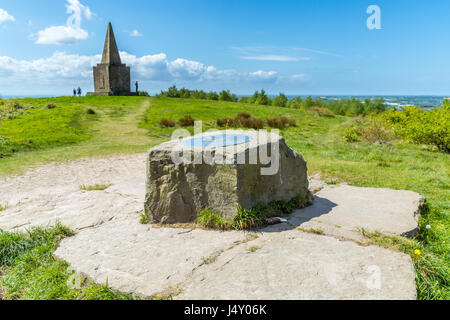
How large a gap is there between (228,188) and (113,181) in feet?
14.9

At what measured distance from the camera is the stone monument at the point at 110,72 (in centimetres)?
4194

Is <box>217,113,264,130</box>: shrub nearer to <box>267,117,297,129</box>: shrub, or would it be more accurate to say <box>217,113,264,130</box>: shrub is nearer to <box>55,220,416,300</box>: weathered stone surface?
<box>267,117,297,129</box>: shrub

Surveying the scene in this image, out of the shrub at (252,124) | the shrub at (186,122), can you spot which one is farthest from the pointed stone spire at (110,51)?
the shrub at (252,124)

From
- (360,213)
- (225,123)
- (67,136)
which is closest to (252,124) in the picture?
(225,123)

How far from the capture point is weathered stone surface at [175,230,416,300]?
2859 mm

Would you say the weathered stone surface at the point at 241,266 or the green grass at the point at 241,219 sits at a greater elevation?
the green grass at the point at 241,219

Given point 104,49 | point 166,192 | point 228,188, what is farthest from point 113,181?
point 104,49

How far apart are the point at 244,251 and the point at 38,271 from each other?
230cm

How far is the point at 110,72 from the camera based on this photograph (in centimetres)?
4184

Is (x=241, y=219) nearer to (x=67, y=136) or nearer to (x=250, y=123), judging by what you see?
(x=67, y=136)

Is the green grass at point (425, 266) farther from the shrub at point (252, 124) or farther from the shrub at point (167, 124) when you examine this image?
the shrub at point (167, 124)

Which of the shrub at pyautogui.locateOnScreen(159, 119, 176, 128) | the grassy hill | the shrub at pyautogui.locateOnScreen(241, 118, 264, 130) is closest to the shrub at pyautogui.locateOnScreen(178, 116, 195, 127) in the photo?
the shrub at pyautogui.locateOnScreen(159, 119, 176, 128)

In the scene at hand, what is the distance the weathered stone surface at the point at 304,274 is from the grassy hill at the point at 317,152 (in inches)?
12.6

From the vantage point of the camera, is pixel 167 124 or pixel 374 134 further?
pixel 167 124
